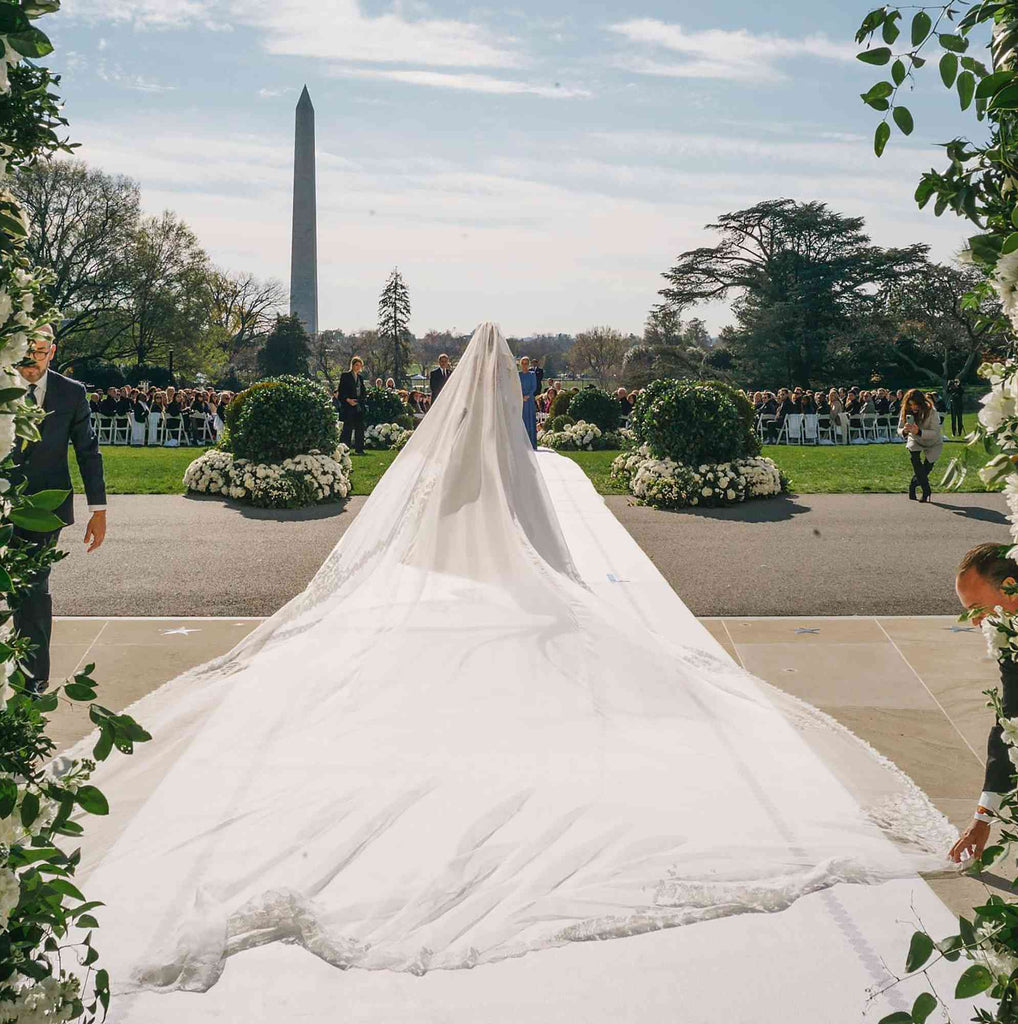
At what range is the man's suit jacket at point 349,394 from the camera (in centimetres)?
2130

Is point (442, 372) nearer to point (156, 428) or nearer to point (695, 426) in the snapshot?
point (695, 426)

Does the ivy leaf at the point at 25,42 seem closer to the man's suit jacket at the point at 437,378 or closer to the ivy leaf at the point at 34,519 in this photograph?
the ivy leaf at the point at 34,519

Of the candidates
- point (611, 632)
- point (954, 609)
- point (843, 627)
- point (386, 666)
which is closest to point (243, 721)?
point (386, 666)

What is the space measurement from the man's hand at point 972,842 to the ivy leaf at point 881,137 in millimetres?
2609

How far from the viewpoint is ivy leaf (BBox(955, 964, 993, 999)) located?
5.41 feet

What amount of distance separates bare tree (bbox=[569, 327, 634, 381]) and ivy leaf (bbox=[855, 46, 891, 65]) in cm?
6118

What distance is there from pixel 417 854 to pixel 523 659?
176cm

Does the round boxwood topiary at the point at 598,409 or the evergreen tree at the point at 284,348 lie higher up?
the evergreen tree at the point at 284,348

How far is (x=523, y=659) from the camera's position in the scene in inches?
215

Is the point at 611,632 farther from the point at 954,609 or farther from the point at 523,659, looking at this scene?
the point at 954,609

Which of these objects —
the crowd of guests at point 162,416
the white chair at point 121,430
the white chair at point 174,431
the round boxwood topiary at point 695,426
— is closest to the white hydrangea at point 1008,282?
the round boxwood topiary at point 695,426

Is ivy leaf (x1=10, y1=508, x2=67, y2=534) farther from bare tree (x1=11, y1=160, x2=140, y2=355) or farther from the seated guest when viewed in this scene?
bare tree (x1=11, y1=160, x2=140, y2=355)

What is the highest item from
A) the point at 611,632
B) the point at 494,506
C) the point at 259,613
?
the point at 494,506

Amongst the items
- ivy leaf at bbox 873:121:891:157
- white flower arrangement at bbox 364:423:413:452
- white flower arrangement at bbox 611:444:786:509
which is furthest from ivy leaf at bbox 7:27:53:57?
white flower arrangement at bbox 364:423:413:452
